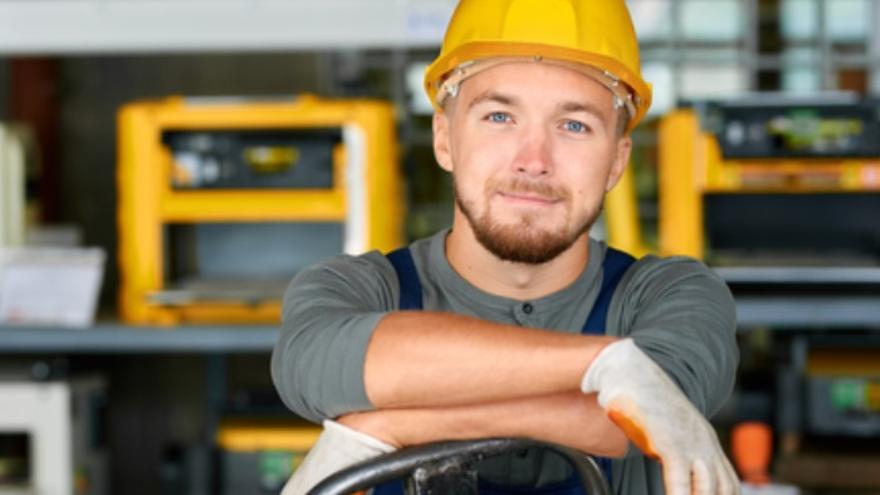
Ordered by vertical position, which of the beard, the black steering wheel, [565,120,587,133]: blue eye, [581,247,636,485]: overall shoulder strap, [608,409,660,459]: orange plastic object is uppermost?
[565,120,587,133]: blue eye

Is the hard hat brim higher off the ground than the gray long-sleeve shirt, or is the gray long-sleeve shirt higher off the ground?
the hard hat brim

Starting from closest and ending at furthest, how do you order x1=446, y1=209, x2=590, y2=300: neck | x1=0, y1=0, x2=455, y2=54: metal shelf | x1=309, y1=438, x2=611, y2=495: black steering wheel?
x1=309, y1=438, x2=611, y2=495: black steering wheel
x1=446, y1=209, x2=590, y2=300: neck
x1=0, y1=0, x2=455, y2=54: metal shelf

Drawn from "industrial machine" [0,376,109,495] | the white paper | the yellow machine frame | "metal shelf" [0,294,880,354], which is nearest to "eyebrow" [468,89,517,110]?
"metal shelf" [0,294,880,354]

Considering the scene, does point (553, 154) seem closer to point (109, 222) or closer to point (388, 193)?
point (388, 193)

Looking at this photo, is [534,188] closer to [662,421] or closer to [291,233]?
[662,421]

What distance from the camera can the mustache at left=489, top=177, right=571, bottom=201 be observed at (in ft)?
4.94

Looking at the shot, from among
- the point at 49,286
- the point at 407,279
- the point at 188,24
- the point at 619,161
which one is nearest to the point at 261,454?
the point at 49,286

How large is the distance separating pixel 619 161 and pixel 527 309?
0.23 meters

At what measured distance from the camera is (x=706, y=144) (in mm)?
3410

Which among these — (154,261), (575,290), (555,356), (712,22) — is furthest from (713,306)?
(712,22)

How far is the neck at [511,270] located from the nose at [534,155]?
136mm

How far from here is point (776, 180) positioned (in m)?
3.39

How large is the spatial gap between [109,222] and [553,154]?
189 inches

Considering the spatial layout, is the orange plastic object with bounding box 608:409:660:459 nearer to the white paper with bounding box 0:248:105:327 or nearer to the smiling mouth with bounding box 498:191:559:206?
the smiling mouth with bounding box 498:191:559:206
